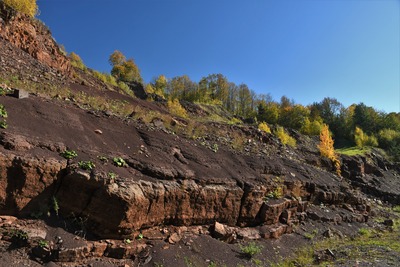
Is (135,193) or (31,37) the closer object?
(135,193)

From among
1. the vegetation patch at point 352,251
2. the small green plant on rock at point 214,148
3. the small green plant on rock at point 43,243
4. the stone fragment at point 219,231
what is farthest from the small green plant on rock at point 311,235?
the small green plant on rock at point 43,243

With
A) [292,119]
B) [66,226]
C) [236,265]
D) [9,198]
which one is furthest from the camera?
[292,119]

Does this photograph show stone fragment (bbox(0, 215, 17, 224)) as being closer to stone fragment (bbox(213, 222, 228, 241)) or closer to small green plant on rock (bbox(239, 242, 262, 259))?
stone fragment (bbox(213, 222, 228, 241))

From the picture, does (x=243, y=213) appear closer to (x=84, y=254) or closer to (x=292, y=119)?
(x=84, y=254)

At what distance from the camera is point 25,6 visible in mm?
19438

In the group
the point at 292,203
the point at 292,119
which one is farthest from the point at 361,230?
the point at 292,119

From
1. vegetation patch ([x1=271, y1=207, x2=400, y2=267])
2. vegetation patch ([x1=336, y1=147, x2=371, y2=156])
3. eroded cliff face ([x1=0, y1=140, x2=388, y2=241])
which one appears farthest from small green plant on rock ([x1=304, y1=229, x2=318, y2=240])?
vegetation patch ([x1=336, y1=147, x2=371, y2=156])

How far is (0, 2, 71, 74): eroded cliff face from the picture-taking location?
1730 cm

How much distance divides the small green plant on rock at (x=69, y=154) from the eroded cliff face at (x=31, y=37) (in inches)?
491

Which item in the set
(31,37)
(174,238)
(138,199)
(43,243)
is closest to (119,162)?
(138,199)

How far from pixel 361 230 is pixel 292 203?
17.4ft

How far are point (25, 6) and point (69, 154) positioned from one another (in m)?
16.9

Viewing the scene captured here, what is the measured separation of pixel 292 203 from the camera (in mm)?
13344

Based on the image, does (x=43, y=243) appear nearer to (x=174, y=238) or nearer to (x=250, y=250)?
(x=174, y=238)
